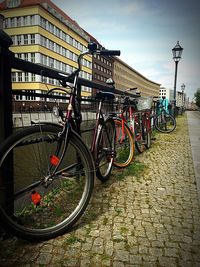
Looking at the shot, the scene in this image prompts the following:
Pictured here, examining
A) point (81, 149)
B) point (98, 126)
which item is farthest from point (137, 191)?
point (81, 149)

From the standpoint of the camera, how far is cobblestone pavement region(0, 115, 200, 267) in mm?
1702

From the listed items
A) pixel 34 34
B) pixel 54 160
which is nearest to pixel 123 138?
pixel 54 160

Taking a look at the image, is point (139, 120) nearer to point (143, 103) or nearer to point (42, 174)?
point (143, 103)

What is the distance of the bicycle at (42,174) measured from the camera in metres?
1.79

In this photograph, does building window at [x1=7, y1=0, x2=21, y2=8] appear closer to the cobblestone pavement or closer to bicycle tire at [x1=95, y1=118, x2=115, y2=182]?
bicycle tire at [x1=95, y1=118, x2=115, y2=182]

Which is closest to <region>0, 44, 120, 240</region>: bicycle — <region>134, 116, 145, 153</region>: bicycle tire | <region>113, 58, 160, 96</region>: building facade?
<region>134, 116, 145, 153</region>: bicycle tire

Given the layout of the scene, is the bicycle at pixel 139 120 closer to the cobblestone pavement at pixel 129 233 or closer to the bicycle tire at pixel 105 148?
the bicycle tire at pixel 105 148

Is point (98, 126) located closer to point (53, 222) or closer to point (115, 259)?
point (53, 222)

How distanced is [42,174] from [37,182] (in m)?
0.10

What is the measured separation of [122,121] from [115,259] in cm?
252

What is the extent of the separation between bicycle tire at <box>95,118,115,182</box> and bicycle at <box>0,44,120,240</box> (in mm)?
514

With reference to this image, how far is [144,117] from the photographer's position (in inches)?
222

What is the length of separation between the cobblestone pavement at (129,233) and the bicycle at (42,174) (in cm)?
16

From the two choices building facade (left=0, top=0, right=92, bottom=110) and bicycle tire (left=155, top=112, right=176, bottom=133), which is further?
building facade (left=0, top=0, right=92, bottom=110)
